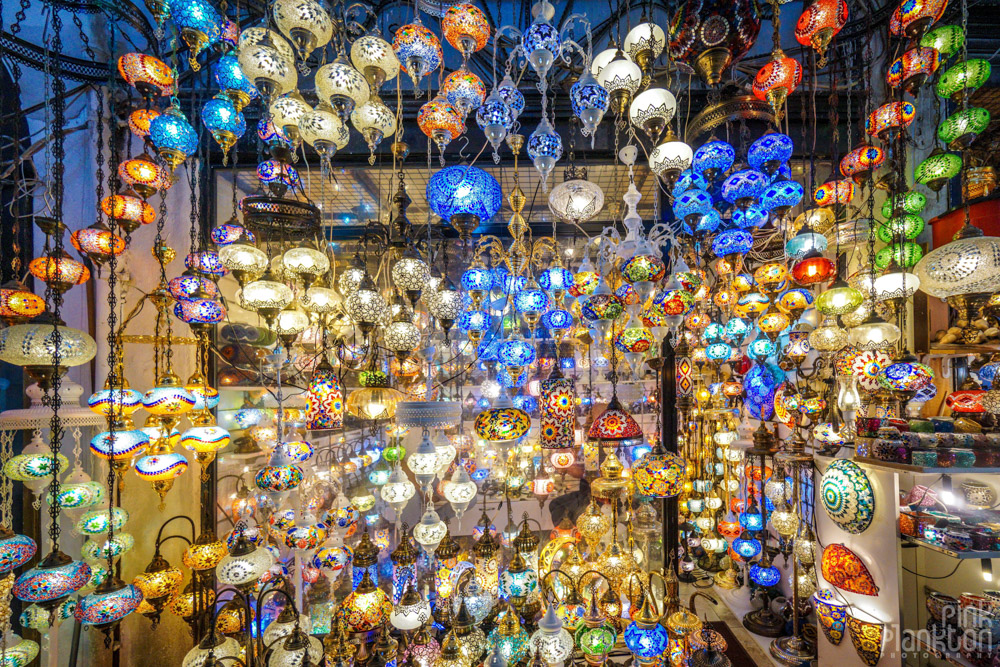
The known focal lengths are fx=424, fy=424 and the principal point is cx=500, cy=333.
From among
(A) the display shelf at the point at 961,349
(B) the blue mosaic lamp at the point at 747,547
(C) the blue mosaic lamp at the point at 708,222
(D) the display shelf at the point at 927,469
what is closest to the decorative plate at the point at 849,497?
(D) the display shelf at the point at 927,469

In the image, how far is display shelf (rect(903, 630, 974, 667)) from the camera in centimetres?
191

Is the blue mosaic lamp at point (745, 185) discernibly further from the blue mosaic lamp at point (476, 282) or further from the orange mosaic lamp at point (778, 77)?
the blue mosaic lamp at point (476, 282)

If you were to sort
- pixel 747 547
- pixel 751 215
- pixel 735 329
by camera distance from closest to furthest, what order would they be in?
1. pixel 751 215
2. pixel 735 329
3. pixel 747 547

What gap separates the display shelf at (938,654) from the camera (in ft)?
6.26

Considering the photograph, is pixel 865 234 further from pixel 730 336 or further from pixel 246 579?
pixel 246 579

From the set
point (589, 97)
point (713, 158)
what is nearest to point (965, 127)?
point (713, 158)

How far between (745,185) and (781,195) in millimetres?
221

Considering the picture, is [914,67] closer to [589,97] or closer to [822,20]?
[822,20]

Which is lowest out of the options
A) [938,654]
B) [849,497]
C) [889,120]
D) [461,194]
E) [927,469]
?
[938,654]

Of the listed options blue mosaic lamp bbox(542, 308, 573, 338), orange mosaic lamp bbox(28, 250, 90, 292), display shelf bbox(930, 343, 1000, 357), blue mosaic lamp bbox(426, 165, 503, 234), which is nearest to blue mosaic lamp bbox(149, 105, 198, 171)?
orange mosaic lamp bbox(28, 250, 90, 292)

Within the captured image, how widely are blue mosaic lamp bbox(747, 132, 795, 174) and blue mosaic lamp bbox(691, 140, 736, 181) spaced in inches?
4.9

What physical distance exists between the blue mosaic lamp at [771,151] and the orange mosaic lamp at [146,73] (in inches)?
118

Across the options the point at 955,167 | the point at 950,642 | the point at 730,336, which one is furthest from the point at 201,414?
the point at 955,167

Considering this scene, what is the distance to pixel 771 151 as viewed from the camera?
205cm
